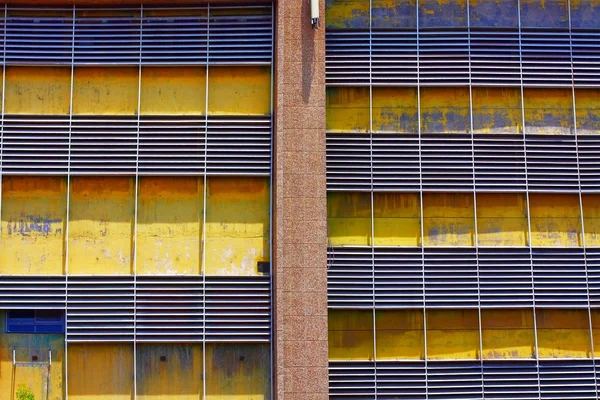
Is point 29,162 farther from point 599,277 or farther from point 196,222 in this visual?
point 599,277

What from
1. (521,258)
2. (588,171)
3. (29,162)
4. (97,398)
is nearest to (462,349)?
(521,258)

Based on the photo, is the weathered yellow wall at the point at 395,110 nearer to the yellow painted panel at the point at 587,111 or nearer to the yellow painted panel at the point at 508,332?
the yellow painted panel at the point at 587,111

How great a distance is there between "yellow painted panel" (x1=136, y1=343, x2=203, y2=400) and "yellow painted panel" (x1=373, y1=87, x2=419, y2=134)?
21.5 ft

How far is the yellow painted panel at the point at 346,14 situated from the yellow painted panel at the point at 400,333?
6711 millimetres

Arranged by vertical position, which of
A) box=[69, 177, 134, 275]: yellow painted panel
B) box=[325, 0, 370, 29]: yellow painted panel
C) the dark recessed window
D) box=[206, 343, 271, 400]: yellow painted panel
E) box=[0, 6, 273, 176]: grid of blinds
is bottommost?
box=[206, 343, 271, 400]: yellow painted panel

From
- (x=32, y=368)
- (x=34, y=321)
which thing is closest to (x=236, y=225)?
(x=34, y=321)

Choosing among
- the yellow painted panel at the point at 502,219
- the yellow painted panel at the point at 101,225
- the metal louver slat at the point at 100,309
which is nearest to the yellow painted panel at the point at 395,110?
the yellow painted panel at the point at 502,219

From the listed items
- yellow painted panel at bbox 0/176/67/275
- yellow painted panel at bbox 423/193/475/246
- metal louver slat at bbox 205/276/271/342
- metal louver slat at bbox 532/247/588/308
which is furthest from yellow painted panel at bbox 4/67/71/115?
metal louver slat at bbox 532/247/588/308

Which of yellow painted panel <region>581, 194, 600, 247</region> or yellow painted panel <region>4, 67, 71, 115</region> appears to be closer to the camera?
yellow painted panel <region>4, 67, 71, 115</region>

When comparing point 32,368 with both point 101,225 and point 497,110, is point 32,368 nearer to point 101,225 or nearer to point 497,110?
point 101,225

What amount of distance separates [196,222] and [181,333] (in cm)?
242

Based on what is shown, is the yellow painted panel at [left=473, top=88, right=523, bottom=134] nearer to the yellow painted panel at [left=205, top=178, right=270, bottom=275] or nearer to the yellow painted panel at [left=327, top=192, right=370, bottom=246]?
the yellow painted panel at [left=327, top=192, right=370, bottom=246]

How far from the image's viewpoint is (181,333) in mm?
13250

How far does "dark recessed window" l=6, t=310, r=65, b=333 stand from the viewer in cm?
1338
